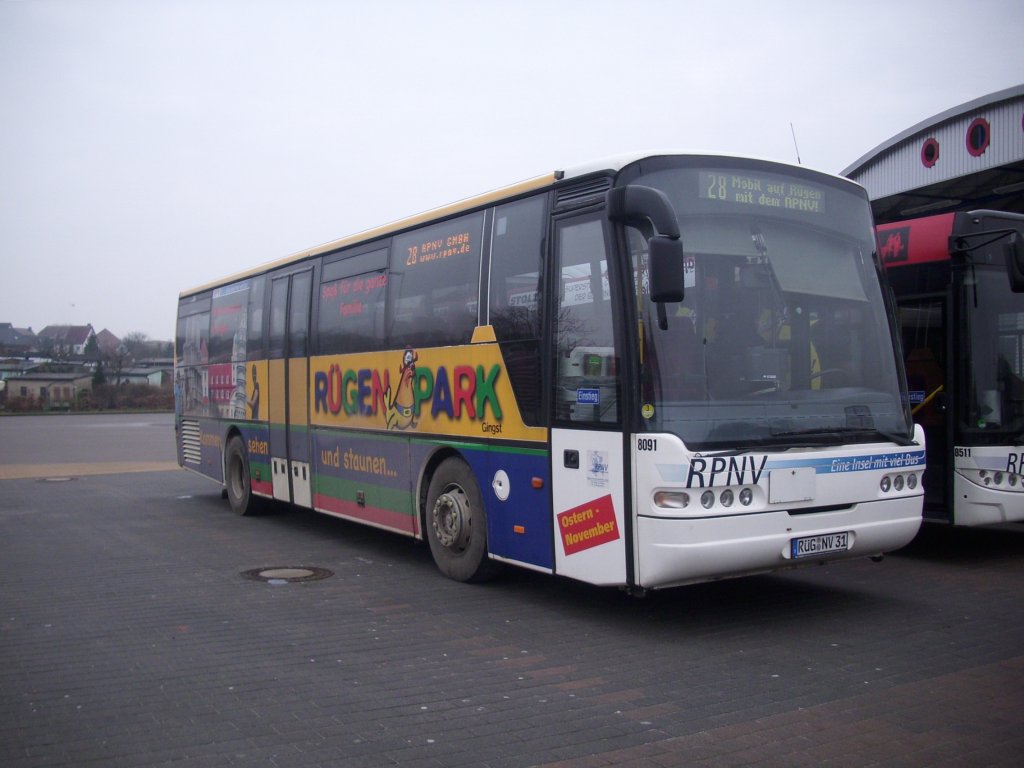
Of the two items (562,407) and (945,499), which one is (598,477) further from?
(945,499)

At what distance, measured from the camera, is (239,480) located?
48.3ft

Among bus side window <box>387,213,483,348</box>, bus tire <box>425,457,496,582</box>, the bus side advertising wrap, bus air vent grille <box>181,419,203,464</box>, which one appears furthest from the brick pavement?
bus air vent grille <box>181,419,203,464</box>

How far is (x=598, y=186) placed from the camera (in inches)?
290

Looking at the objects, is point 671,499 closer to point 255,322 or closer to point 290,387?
point 290,387

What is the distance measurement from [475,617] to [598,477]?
1.61 metres

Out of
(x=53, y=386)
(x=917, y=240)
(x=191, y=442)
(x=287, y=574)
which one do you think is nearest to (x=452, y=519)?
(x=287, y=574)

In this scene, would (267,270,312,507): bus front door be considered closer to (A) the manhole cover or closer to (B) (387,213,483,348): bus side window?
(A) the manhole cover

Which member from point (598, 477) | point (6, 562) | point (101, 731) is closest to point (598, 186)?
point (598, 477)

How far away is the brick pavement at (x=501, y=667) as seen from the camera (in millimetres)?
4957

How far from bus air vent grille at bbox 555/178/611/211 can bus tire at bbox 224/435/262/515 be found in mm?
7975

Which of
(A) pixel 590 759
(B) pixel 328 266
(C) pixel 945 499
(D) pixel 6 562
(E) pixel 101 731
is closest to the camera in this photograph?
(A) pixel 590 759

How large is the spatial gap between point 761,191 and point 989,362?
3.86m

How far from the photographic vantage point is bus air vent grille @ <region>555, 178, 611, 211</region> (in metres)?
7.32

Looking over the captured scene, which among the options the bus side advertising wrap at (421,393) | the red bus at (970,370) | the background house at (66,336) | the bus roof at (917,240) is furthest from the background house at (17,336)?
the red bus at (970,370)
